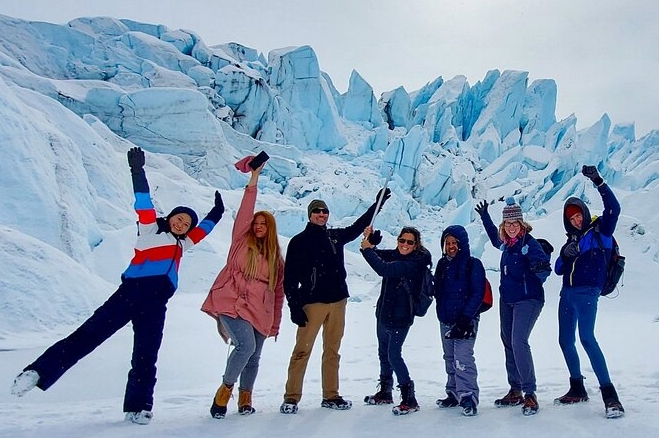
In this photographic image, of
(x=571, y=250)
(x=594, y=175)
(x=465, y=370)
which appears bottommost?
(x=465, y=370)

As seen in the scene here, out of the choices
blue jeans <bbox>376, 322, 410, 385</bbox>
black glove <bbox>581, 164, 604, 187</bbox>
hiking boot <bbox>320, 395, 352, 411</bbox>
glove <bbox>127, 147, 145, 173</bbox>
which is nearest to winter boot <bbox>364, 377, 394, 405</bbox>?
blue jeans <bbox>376, 322, 410, 385</bbox>

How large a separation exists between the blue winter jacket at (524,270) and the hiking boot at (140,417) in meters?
2.47

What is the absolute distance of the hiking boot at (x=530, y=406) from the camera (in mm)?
3098

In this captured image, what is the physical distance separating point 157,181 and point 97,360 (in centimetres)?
1630

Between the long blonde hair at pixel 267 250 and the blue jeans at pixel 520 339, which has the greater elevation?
the long blonde hair at pixel 267 250

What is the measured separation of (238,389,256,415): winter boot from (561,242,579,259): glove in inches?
91.6

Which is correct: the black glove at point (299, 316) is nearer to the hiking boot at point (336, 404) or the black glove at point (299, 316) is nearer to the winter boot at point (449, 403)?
the hiking boot at point (336, 404)

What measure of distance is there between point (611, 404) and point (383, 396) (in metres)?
1.44

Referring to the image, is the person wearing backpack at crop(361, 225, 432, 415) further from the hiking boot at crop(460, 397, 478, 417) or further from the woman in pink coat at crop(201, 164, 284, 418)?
the woman in pink coat at crop(201, 164, 284, 418)

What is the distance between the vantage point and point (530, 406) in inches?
123

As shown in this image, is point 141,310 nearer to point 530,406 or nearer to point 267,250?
point 267,250

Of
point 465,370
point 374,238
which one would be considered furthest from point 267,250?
point 465,370

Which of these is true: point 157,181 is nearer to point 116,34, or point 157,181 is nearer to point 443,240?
point 443,240

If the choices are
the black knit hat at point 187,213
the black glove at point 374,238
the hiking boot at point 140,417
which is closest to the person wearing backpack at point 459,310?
the black glove at point 374,238
